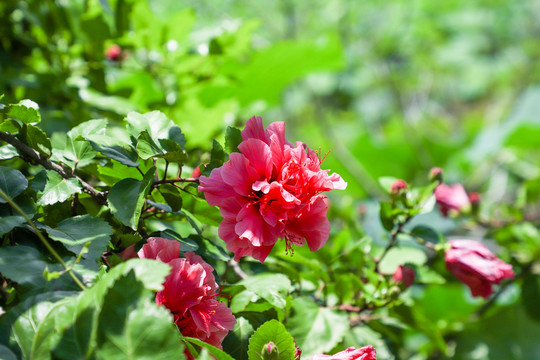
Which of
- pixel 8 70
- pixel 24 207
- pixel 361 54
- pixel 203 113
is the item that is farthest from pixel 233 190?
pixel 361 54

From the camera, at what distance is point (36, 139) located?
415 millimetres

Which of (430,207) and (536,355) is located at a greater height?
(430,207)

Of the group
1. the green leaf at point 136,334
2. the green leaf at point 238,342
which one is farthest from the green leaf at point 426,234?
the green leaf at point 136,334

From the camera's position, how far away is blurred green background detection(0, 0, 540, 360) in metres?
0.76

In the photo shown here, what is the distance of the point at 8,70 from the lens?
78 centimetres

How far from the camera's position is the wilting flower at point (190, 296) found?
0.35 m

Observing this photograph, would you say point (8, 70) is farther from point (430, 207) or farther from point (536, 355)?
point (536, 355)

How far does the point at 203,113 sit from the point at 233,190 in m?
0.41

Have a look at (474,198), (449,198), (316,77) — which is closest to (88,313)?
(449,198)

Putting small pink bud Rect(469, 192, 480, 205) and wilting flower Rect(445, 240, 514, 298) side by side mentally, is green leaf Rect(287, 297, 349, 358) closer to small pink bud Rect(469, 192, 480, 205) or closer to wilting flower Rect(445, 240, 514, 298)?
wilting flower Rect(445, 240, 514, 298)

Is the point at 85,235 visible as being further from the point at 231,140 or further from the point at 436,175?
the point at 436,175

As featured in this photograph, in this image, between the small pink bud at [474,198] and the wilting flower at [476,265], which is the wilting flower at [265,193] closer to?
the wilting flower at [476,265]

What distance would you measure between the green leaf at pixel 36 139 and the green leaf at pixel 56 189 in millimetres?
33

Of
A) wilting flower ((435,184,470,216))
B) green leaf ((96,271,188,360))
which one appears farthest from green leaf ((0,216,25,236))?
wilting flower ((435,184,470,216))
